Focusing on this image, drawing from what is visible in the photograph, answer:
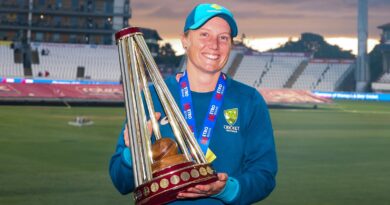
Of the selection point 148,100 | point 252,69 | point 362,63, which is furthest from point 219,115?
point 252,69

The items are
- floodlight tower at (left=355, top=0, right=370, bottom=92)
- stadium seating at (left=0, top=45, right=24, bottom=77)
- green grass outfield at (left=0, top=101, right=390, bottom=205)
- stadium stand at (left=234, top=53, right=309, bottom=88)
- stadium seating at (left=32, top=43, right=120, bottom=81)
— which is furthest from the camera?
stadium stand at (left=234, top=53, right=309, bottom=88)

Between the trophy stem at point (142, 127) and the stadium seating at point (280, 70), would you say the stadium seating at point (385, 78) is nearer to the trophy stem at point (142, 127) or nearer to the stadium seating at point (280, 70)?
the stadium seating at point (280, 70)

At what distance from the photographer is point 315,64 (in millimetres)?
73875

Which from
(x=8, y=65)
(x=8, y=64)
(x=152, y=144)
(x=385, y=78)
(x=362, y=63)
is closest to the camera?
(x=152, y=144)

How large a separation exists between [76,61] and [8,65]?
21.3ft

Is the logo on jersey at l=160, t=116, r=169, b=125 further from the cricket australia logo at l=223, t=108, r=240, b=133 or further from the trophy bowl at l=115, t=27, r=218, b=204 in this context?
the cricket australia logo at l=223, t=108, r=240, b=133

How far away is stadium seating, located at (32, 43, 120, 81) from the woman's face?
63.7 m

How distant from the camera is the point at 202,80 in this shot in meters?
3.83

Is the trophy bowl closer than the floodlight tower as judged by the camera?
Yes

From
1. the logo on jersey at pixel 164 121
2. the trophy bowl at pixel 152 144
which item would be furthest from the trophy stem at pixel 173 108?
the logo on jersey at pixel 164 121

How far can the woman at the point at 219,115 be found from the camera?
12.1 ft

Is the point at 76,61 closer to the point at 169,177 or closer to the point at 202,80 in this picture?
the point at 202,80

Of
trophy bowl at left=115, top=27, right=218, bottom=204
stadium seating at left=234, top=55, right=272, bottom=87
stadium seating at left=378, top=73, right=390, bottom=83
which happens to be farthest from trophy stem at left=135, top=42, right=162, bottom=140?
stadium seating at left=234, top=55, right=272, bottom=87

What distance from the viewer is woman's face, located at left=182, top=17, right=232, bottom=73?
3.74 meters
